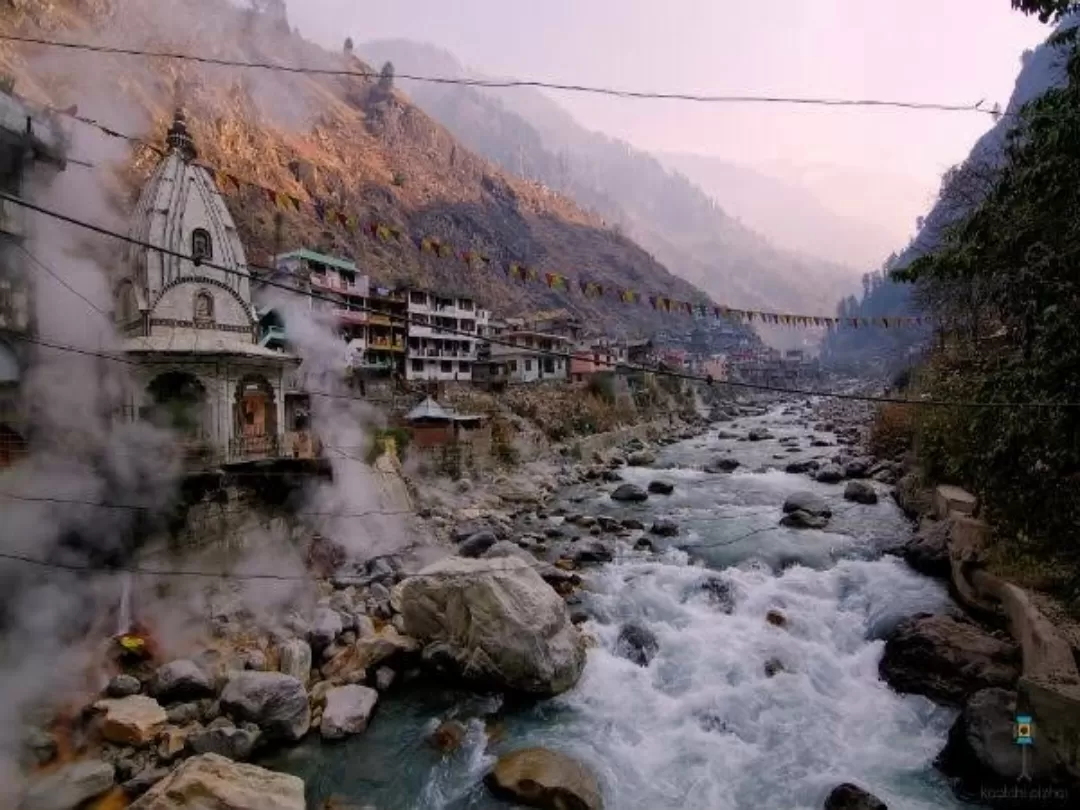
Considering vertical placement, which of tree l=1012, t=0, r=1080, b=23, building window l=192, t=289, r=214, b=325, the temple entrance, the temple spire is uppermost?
the temple spire

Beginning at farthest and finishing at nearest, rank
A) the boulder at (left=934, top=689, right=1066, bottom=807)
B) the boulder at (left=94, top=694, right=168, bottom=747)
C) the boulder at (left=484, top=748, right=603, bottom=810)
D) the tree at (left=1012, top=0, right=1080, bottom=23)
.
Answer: the boulder at (left=94, top=694, right=168, bottom=747), the boulder at (left=484, top=748, right=603, bottom=810), the boulder at (left=934, top=689, right=1066, bottom=807), the tree at (left=1012, top=0, right=1080, bottom=23)

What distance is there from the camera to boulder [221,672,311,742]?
10781 mm

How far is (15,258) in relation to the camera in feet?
51.9

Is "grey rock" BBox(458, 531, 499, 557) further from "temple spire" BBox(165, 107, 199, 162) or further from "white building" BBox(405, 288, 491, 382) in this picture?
"white building" BBox(405, 288, 491, 382)

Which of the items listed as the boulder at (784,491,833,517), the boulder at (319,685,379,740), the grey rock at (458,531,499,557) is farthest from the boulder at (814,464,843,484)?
the boulder at (319,685,379,740)

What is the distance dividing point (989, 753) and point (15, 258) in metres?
23.3

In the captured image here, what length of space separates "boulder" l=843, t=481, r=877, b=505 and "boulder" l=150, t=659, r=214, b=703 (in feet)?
88.5

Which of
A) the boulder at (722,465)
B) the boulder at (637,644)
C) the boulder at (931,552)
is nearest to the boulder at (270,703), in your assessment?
the boulder at (637,644)

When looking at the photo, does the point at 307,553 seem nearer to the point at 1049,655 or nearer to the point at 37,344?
the point at 37,344

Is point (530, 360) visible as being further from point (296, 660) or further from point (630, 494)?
point (296, 660)

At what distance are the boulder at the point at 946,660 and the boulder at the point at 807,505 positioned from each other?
12430mm

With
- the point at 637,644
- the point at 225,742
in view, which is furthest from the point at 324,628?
the point at 637,644

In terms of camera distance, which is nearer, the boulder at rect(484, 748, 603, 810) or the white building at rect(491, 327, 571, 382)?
the boulder at rect(484, 748, 603, 810)

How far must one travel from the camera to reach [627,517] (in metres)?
27.5
